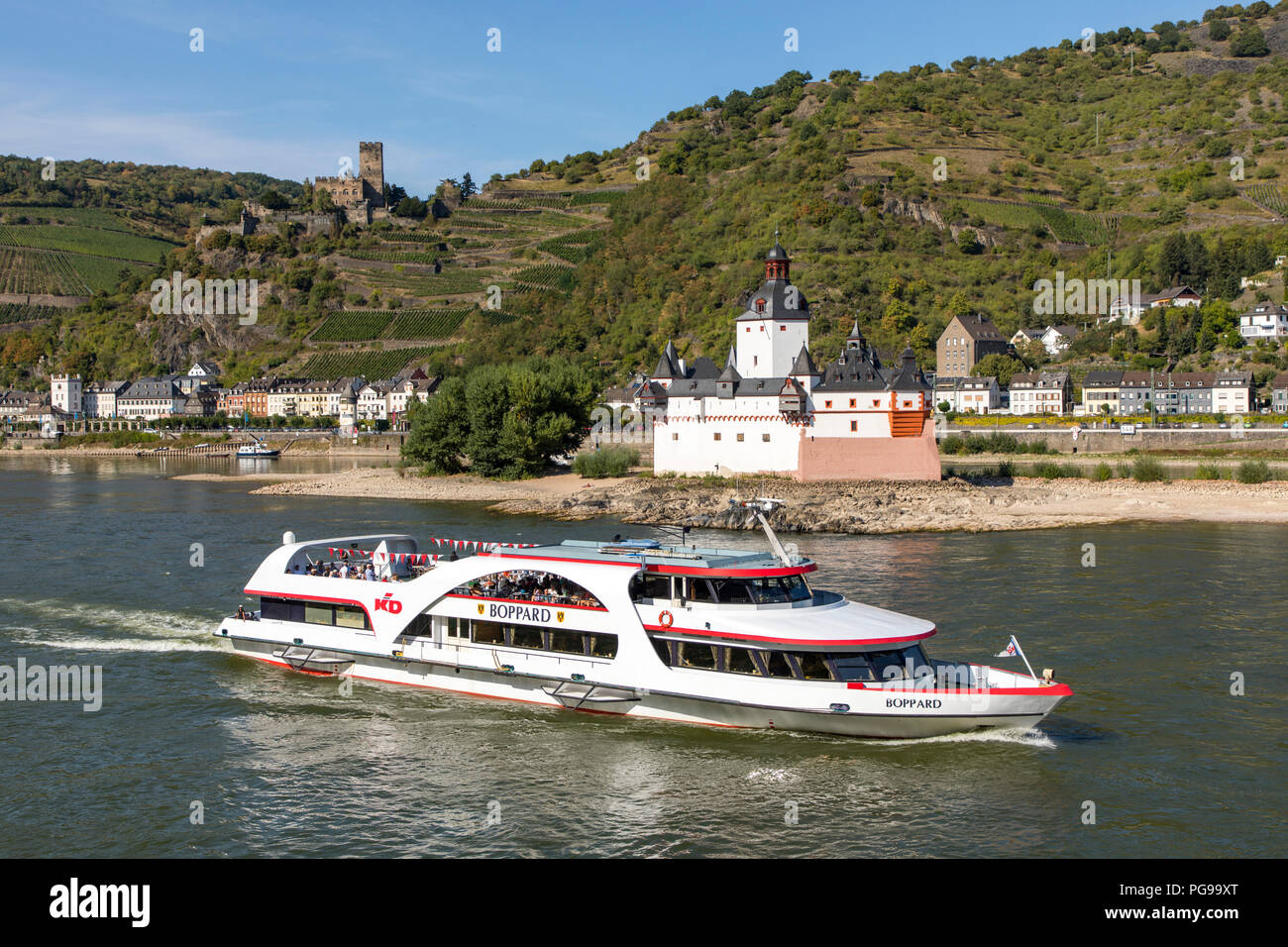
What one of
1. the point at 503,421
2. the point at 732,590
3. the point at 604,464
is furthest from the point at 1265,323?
the point at 732,590

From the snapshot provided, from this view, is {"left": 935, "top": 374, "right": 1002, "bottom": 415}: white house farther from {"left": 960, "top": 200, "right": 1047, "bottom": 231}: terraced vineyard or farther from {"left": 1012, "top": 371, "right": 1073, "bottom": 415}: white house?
{"left": 960, "top": 200, "right": 1047, "bottom": 231}: terraced vineyard

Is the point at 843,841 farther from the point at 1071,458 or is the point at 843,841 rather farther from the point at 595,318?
the point at 595,318

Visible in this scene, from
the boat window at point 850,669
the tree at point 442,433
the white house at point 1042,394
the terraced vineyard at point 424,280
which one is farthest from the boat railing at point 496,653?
the terraced vineyard at point 424,280

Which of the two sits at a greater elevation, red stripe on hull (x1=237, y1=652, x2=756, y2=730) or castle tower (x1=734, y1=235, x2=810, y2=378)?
castle tower (x1=734, y1=235, x2=810, y2=378)

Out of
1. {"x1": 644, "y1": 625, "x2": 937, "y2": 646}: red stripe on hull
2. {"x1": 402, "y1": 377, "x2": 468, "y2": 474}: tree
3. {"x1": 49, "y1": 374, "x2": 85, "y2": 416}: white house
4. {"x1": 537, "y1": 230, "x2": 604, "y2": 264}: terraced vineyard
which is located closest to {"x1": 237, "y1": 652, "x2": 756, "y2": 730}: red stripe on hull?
{"x1": 644, "y1": 625, "x2": 937, "y2": 646}: red stripe on hull

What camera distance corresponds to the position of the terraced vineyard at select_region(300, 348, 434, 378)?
6304 inches

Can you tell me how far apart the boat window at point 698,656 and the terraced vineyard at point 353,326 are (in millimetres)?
160235

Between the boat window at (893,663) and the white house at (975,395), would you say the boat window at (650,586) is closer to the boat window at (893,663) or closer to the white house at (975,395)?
the boat window at (893,663)

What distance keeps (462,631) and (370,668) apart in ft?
8.86

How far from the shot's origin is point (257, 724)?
20.8 metres

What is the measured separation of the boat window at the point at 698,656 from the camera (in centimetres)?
1952

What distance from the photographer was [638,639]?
65.7 feet

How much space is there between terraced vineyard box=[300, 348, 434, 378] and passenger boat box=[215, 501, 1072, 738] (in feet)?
452

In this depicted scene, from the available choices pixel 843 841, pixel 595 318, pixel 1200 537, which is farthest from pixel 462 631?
pixel 595 318
